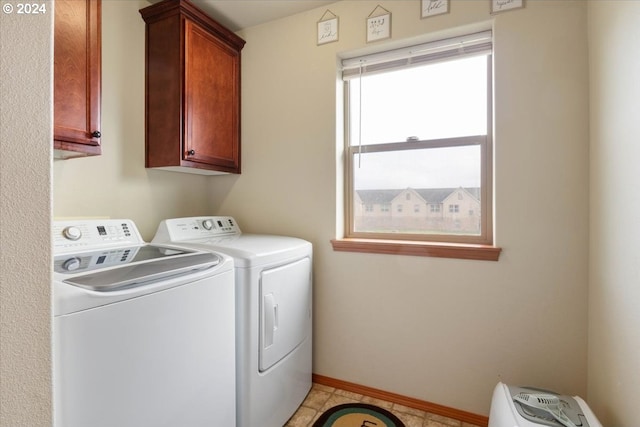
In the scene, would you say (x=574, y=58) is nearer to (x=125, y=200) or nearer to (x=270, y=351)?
(x=270, y=351)

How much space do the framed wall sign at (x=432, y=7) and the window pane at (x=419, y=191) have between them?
2.49 feet

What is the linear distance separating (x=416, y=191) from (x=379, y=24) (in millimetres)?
1045

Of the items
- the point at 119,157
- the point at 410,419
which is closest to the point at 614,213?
the point at 410,419

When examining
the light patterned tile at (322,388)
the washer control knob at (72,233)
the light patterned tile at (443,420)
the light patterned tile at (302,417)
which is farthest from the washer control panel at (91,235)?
the light patterned tile at (443,420)

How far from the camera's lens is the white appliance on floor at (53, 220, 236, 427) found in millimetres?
809

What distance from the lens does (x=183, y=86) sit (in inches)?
69.3

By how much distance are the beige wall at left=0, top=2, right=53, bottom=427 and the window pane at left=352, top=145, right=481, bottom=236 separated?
1673mm

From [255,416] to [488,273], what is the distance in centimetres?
138

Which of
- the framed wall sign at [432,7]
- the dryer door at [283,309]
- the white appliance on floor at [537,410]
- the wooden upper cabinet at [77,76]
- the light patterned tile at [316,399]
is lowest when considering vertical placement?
the light patterned tile at [316,399]

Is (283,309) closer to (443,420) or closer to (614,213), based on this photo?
(443,420)

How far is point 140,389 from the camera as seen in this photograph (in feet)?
3.14

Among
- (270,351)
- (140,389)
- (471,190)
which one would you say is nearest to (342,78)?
(471,190)

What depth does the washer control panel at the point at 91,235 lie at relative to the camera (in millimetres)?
1366

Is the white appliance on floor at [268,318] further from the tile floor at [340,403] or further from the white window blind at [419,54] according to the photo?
the white window blind at [419,54]
